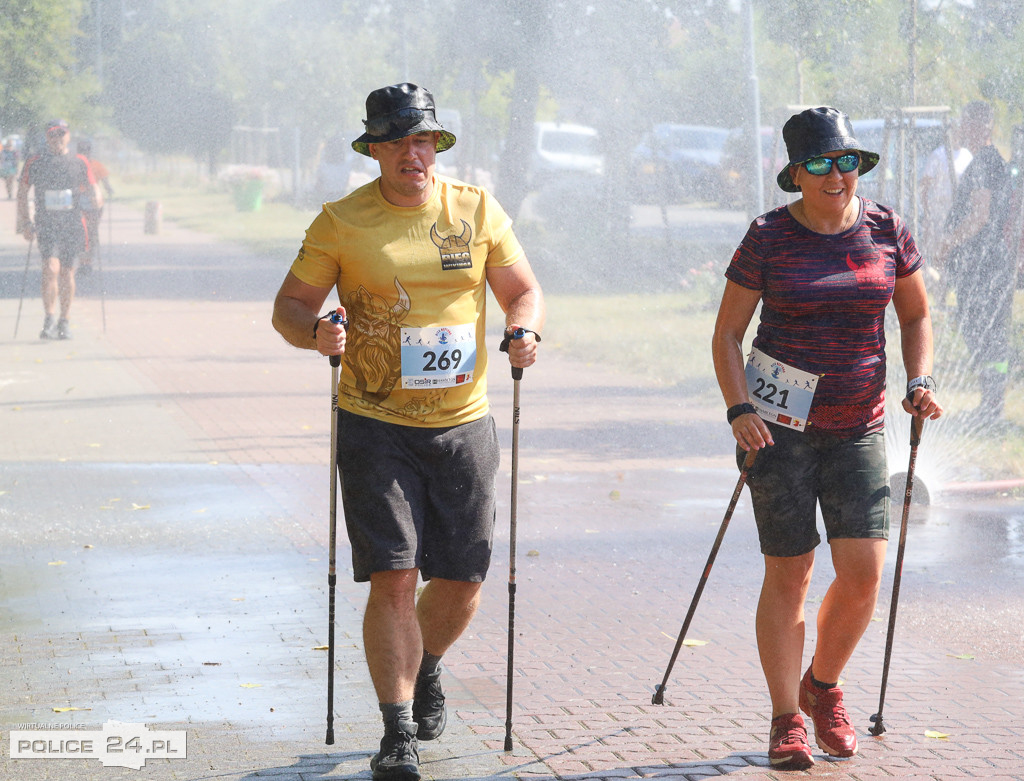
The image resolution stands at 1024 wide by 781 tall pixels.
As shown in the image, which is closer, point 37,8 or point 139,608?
point 139,608

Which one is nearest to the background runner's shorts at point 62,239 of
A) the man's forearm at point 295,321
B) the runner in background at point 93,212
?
the runner in background at point 93,212

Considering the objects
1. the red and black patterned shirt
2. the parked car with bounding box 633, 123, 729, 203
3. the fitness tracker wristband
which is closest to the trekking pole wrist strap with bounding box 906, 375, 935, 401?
the red and black patterned shirt

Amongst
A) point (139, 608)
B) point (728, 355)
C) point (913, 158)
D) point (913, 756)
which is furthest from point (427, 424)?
point (913, 158)

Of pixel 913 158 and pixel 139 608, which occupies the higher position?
pixel 913 158

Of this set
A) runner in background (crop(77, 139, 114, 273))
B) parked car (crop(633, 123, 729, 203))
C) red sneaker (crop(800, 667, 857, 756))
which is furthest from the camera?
parked car (crop(633, 123, 729, 203))

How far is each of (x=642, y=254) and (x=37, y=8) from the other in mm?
8601

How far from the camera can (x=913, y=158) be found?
1405 centimetres

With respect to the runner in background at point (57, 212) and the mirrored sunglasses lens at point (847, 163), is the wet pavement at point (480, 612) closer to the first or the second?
the mirrored sunglasses lens at point (847, 163)

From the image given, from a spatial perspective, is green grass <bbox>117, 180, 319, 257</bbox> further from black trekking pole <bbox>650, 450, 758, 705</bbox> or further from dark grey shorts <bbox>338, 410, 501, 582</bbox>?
dark grey shorts <bbox>338, 410, 501, 582</bbox>

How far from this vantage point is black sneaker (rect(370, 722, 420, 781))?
399cm

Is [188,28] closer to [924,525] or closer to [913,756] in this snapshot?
[924,525]

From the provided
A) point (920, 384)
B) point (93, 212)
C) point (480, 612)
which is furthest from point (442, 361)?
point (93, 212)

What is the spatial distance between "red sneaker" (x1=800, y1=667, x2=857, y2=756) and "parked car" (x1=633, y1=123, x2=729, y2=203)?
14.4 metres
